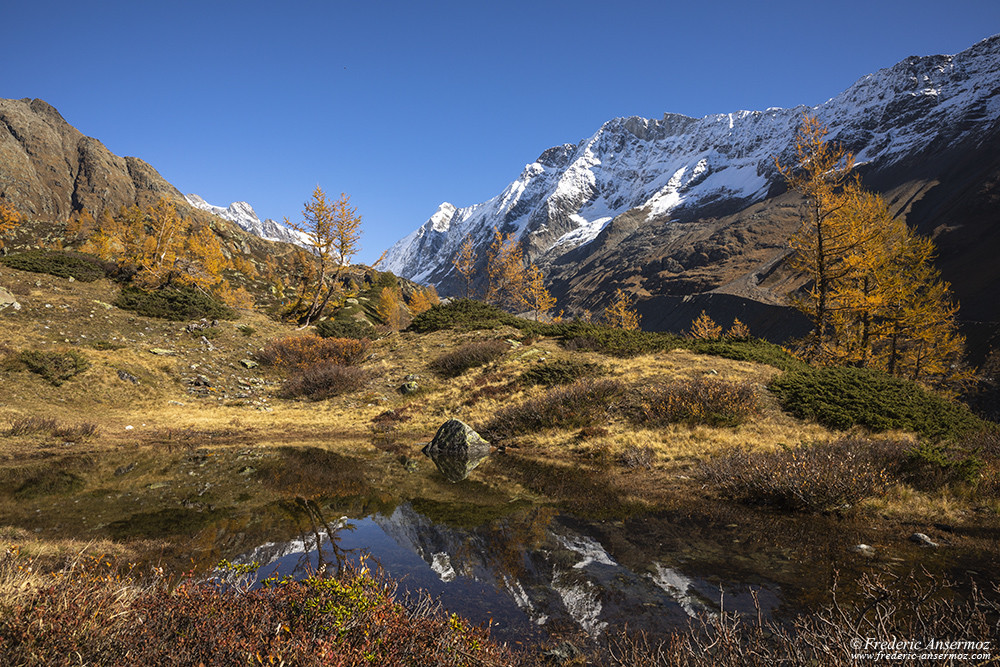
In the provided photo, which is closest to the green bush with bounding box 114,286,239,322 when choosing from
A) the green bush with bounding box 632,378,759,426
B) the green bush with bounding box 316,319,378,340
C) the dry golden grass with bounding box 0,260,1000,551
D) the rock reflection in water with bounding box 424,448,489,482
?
the dry golden grass with bounding box 0,260,1000,551

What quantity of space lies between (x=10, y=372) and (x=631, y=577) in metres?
21.7

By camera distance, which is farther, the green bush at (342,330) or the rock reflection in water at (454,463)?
the green bush at (342,330)

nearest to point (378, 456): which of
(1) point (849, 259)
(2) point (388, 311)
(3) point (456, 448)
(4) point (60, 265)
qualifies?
(3) point (456, 448)

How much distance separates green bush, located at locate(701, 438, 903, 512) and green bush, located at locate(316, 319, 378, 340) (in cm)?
2475

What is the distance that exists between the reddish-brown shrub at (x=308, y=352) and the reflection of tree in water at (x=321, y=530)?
16.5 meters

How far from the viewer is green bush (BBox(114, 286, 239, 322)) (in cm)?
2408

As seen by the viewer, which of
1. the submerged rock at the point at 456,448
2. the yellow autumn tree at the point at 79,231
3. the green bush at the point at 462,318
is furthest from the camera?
the yellow autumn tree at the point at 79,231

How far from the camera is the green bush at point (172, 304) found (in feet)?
79.0

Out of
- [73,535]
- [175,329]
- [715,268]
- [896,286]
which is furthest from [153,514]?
[715,268]

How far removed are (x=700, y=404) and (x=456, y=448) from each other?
797cm

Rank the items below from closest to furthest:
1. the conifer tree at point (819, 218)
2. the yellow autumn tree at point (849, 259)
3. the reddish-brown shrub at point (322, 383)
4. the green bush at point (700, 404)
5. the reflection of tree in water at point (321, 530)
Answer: the reflection of tree in water at point (321, 530), the green bush at point (700, 404), the conifer tree at point (819, 218), the yellow autumn tree at point (849, 259), the reddish-brown shrub at point (322, 383)

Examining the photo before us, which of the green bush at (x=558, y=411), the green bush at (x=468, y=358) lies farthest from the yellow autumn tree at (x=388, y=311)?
the green bush at (x=558, y=411)

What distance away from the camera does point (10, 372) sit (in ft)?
51.4

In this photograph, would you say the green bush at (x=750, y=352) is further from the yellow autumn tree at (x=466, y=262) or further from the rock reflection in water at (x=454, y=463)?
the yellow autumn tree at (x=466, y=262)
